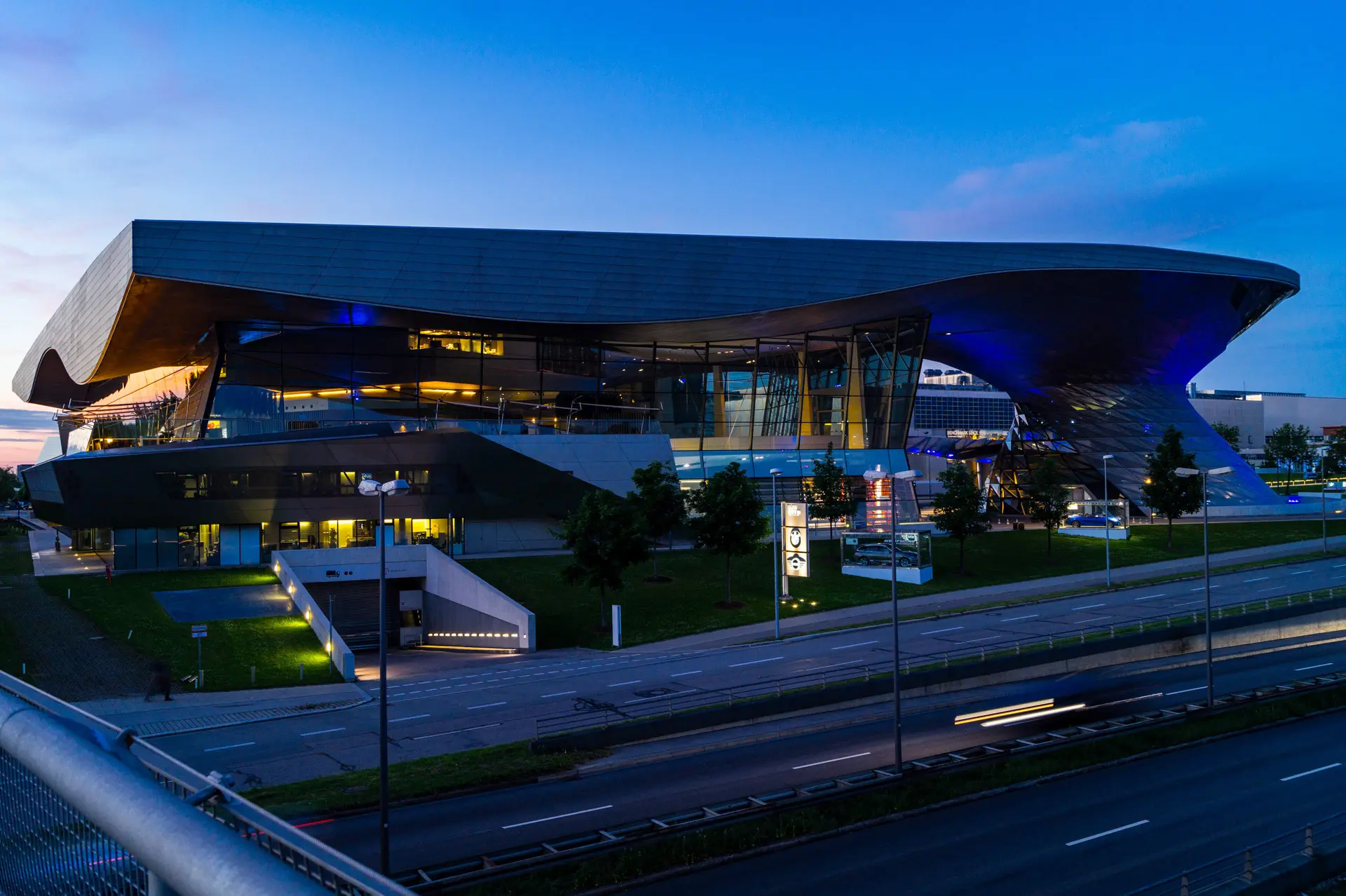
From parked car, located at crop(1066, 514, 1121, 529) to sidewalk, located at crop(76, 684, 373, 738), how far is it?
168 feet

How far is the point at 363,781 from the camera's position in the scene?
20.5 meters

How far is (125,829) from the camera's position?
254cm

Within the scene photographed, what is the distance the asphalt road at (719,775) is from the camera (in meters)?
17.4

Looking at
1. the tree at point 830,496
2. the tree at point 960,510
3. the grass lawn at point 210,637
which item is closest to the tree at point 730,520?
the tree at point 830,496

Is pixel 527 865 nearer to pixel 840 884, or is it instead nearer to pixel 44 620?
pixel 840 884

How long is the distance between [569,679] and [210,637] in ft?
49.3

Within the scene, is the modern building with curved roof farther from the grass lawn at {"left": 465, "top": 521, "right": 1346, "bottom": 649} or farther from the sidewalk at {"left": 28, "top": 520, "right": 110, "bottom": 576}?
the grass lawn at {"left": 465, "top": 521, "right": 1346, "bottom": 649}

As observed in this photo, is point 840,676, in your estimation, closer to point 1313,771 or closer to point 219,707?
point 1313,771

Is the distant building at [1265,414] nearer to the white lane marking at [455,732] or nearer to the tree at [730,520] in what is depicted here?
the tree at [730,520]

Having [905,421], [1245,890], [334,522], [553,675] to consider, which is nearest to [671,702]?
[553,675]

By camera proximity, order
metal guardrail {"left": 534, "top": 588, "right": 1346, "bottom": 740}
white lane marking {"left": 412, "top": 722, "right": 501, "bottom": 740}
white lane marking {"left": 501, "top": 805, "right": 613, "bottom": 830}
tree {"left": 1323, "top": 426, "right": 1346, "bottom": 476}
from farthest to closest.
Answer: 1. tree {"left": 1323, "top": 426, "right": 1346, "bottom": 476}
2. metal guardrail {"left": 534, "top": 588, "right": 1346, "bottom": 740}
3. white lane marking {"left": 412, "top": 722, "right": 501, "bottom": 740}
4. white lane marking {"left": 501, "top": 805, "right": 613, "bottom": 830}

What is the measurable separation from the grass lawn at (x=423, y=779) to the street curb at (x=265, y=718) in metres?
7.08

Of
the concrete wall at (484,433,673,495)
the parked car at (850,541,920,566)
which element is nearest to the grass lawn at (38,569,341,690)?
the concrete wall at (484,433,673,495)

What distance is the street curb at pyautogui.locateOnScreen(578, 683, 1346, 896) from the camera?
592 inches
